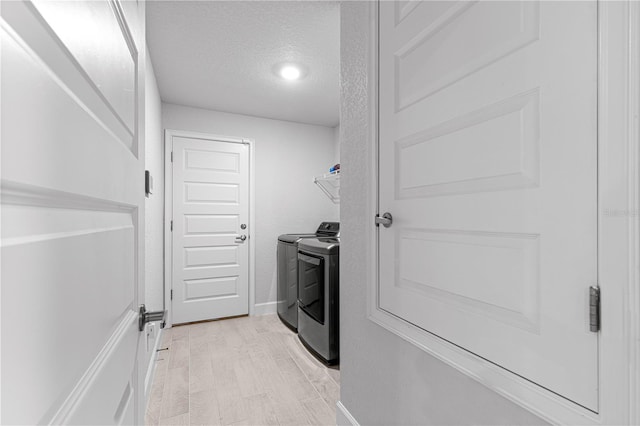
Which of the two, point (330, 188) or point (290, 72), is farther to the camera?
point (330, 188)

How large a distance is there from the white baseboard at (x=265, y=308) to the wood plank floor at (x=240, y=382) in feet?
1.69

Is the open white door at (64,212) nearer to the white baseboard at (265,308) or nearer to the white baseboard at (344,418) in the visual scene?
the white baseboard at (344,418)

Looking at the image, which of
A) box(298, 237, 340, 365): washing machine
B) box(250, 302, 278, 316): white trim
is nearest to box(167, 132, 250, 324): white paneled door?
box(250, 302, 278, 316): white trim

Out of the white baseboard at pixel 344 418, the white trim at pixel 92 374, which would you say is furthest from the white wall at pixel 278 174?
the white trim at pixel 92 374

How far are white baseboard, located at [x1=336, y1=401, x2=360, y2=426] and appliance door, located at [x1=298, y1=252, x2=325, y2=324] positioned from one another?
80 cm

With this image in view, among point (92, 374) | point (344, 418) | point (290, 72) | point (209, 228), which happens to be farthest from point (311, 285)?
point (92, 374)

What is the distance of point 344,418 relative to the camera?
1.59 meters

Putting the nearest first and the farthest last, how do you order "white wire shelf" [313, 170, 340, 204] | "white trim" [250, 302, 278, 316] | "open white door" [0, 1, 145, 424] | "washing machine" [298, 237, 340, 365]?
"open white door" [0, 1, 145, 424] → "washing machine" [298, 237, 340, 365] → "white trim" [250, 302, 278, 316] → "white wire shelf" [313, 170, 340, 204]

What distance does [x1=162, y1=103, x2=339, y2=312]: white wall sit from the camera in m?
3.61

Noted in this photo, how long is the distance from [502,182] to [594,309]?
349 mm

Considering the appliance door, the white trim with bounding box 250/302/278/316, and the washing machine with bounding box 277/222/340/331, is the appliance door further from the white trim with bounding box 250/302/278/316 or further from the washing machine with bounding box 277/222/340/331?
the white trim with bounding box 250/302/278/316

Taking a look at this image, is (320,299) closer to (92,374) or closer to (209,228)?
(209,228)

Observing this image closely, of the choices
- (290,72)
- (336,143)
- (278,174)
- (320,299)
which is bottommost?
(320,299)

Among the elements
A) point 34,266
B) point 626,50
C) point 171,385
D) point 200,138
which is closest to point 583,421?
point 626,50
